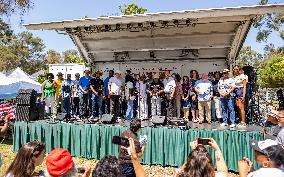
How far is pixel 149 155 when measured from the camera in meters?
8.64

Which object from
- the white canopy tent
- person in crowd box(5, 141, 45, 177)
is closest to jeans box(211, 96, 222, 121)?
person in crowd box(5, 141, 45, 177)

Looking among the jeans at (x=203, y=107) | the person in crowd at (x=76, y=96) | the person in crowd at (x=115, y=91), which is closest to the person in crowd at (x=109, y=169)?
the jeans at (x=203, y=107)

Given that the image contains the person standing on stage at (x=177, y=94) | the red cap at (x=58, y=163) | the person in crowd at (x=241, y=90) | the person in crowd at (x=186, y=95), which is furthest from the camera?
the person standing on stage at (x=177, y=94)

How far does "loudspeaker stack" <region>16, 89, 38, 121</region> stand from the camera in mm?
10102

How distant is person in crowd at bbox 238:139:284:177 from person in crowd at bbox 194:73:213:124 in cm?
Result: 623

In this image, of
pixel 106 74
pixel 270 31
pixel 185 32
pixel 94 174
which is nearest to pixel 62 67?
pixel 106 74

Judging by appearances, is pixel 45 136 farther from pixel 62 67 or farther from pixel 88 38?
pixel 62 67

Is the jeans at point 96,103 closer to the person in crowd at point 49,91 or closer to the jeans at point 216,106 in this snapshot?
the person in crowd at point 49,91

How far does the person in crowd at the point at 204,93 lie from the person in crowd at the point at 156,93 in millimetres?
1367

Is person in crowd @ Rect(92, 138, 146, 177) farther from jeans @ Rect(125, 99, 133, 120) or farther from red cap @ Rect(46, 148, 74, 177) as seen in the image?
jeans @ Rect(125, 99, 133, 120)

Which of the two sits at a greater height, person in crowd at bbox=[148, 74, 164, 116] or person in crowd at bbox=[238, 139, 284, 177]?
person in crowd at bbox=[148, 74, 164, 116]

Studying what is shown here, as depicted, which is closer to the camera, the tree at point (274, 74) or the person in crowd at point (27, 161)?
the person in crowd at point (27, 161)

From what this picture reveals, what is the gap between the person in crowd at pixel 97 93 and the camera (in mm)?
10493

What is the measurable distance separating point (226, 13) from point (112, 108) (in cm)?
474
